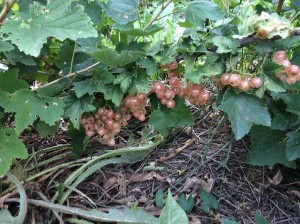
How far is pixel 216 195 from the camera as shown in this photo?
1.38 metres

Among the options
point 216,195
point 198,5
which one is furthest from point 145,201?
point 198,5

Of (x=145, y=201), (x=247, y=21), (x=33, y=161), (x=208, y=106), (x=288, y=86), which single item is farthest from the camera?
(x=208, y=106)

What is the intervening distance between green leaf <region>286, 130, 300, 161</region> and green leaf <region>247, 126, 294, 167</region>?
81 mm

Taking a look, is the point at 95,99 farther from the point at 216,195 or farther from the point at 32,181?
the point at 216,195

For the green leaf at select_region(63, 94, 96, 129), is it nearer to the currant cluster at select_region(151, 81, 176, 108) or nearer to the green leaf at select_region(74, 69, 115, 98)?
the green leaf at select_region(74, 69, 115, 98)

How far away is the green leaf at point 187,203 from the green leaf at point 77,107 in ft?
1.29

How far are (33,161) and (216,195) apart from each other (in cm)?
65

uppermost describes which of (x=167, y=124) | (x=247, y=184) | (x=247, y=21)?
(x=247, y=21)

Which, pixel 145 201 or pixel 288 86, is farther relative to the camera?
pixel 145 201

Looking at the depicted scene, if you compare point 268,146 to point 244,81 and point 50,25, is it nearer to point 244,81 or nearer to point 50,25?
point 244,81

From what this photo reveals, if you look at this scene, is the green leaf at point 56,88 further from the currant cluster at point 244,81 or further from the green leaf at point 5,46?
the currant cluster at point 244,81

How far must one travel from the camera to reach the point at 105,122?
1.25 meters

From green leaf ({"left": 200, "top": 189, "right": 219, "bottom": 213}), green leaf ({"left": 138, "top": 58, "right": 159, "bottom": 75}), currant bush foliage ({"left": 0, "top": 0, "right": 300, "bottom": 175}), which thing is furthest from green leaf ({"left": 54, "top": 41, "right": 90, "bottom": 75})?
green leaf ({"left": 200, "top": 189, "right": 219, "bottom": 213})

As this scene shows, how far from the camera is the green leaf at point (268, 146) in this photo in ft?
4.37
